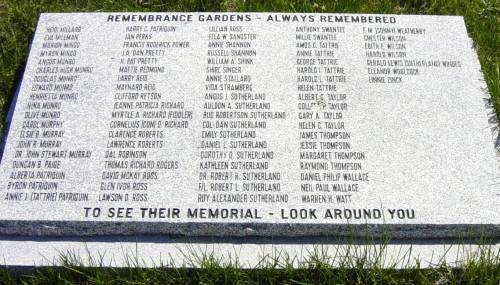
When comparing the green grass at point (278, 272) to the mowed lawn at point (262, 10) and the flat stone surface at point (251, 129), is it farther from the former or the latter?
the flat stone surface at point (251, 129)

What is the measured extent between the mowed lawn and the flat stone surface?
0.29 metres

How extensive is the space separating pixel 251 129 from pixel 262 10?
2.25m

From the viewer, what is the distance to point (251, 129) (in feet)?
15.9

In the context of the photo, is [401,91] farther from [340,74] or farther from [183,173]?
[183,173]

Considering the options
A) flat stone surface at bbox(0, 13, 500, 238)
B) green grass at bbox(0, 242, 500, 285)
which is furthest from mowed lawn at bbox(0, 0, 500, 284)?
flat stone surface at bbox(0, 13, 500, 238)

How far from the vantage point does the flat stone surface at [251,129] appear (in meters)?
4.47

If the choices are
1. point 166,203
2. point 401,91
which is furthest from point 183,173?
point 401,91

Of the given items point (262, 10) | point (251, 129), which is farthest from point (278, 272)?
point (262, 10)

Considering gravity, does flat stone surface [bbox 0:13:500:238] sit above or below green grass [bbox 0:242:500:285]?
above

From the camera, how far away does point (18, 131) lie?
16.0 ft

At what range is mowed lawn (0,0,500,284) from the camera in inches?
174

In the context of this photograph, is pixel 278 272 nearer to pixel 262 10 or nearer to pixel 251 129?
pixel 251 129

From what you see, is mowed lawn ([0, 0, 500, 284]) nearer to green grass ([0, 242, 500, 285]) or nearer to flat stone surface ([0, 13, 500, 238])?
green grass ([0, 242, 500, 285])

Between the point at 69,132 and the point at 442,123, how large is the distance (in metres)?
3.27
